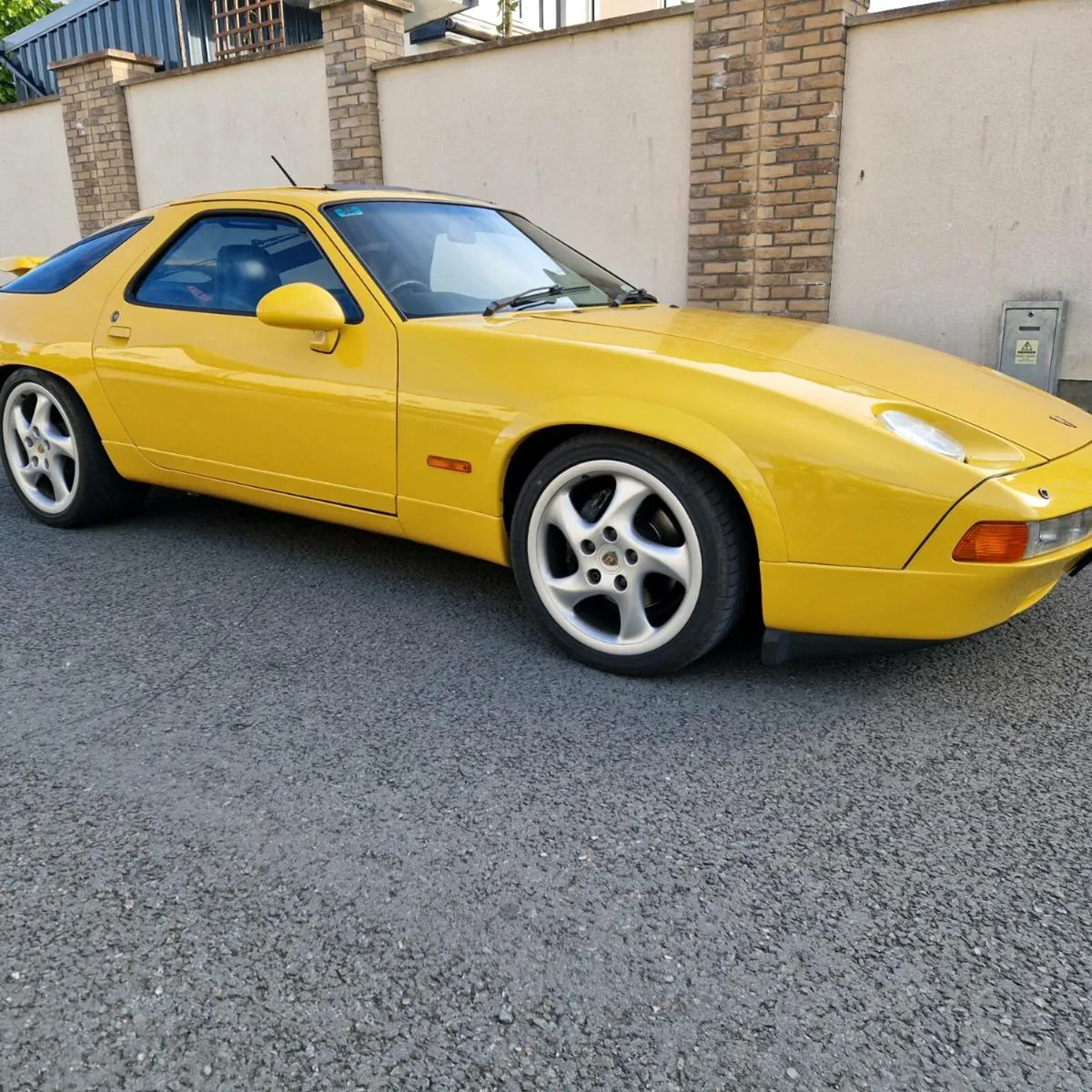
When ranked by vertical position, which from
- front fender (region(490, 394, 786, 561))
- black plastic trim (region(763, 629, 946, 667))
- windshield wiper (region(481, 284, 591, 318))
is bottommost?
black plastic trim (region(763, 629, 946, 667))

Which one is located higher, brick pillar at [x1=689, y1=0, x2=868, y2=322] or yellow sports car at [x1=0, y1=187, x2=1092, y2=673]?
brick pillar at [x1=689, y1=0, x2=868, y2=322]

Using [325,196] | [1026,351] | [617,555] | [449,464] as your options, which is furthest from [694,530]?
[1026,351]

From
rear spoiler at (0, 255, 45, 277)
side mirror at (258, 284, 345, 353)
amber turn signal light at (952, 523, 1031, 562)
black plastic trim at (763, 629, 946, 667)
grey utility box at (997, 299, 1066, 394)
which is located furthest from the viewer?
grey utility box at (997, 299, 1066, 394)

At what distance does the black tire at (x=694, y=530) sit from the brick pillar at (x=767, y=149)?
164 inches

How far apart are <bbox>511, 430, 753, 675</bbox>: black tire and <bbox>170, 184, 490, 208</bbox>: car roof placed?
57.7 inches

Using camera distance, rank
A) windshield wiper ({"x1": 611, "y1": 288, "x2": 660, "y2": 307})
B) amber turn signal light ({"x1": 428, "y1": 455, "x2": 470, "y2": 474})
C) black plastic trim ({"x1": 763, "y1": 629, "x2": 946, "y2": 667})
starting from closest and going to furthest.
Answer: black plastic trim ({"x1": 763, "y1": 629, "x2": 946, "y2": 667}) < amber turn signal light ({"x1": 428, "y1": 455, "x2": 470, "y2": 474}) < windshield wiper ({"x1": 611, "y1": 288, "x2": 660, "y2": 307})

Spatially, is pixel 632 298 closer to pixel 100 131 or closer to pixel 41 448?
pixel 41 448

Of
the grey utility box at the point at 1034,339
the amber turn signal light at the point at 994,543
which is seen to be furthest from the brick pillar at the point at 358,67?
the amber turn signal light at the point at 994,543

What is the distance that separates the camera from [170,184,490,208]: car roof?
3607 mm

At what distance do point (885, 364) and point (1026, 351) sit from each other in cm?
343

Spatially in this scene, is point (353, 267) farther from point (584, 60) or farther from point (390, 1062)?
point (584, 60)

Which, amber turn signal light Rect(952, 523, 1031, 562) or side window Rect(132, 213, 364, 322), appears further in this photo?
side window Rect(132, 213, 364, 322)

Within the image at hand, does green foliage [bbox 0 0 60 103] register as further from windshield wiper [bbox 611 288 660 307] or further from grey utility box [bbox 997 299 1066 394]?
grey utility box [bbox 997 299 1066 394]

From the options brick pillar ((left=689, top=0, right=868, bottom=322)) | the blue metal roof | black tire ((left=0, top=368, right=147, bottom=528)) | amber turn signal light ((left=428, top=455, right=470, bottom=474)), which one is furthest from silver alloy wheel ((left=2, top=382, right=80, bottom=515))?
the blue metal roof
